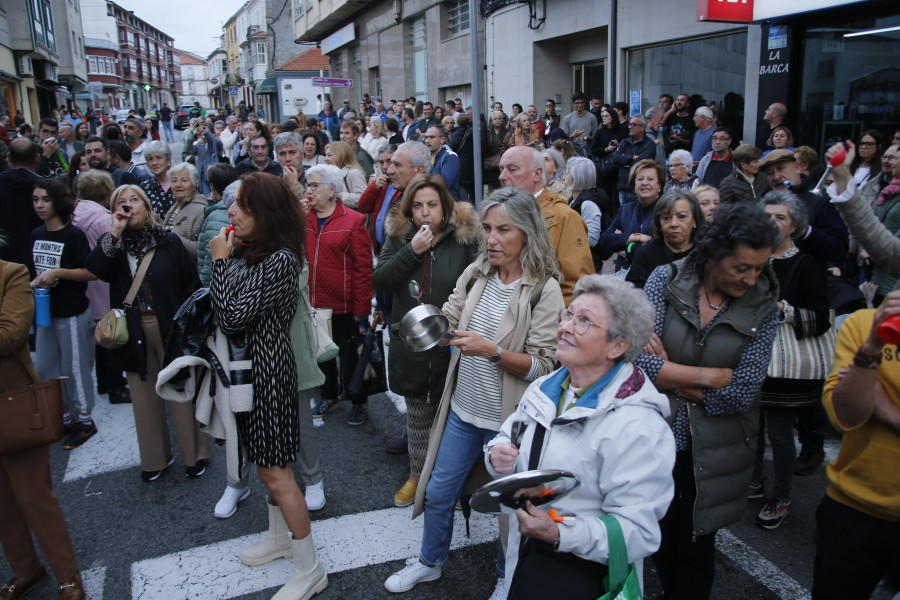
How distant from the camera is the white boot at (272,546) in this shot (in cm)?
355

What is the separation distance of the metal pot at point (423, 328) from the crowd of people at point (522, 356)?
3.6 inches

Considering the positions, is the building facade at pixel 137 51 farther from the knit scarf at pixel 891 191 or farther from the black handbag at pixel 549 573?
the black handbag at pixel 549 573

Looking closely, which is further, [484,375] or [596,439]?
[484,375]

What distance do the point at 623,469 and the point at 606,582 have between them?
1.27 ft

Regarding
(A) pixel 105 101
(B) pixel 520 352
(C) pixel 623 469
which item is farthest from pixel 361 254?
(A) pixel 105 101

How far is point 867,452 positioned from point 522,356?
1355 mm

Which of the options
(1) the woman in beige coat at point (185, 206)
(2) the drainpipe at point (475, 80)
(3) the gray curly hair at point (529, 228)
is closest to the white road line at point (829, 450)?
(3) the gray curly hair at point (529, 228)

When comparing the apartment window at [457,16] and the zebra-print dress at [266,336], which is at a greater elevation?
the apartment window at [457,16]

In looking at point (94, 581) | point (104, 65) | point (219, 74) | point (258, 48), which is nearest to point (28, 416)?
point (94, 581)

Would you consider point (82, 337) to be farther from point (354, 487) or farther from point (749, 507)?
point (749, 507)

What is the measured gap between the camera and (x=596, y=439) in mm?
2020

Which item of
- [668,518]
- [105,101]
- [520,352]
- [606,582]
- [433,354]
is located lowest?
[668,518]

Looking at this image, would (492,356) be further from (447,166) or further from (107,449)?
(447,166)

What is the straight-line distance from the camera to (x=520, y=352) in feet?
9.77
